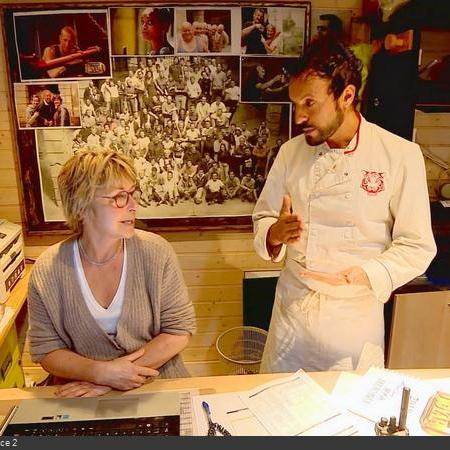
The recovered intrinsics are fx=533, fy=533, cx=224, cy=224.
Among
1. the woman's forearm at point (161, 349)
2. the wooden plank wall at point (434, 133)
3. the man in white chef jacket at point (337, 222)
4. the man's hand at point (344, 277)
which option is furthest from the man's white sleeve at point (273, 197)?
the wooden plank wall at point (434, 133)

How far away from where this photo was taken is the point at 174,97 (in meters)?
2.51

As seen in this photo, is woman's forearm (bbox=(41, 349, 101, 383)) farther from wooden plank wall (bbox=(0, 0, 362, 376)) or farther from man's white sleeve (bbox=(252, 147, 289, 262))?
wooden plank wall (bbox=(0, 0, 362, 376))

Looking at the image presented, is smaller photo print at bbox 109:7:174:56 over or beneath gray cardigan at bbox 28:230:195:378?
over

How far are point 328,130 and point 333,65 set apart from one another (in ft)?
0.62

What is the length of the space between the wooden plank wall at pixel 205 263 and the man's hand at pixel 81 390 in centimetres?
140

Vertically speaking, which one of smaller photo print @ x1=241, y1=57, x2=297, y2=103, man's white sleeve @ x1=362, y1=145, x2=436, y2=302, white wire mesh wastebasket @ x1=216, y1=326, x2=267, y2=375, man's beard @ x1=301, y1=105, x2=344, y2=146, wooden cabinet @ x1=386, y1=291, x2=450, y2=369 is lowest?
white wire mesh wastebasket @ x1=216, y1=326, x2=267, y2=375

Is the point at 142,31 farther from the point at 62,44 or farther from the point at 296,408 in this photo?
the point at 296,408

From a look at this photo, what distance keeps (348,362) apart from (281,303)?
29 cm

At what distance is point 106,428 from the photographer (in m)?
1.21

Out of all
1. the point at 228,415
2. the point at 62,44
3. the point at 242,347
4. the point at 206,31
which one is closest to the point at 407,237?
the point at 228,415

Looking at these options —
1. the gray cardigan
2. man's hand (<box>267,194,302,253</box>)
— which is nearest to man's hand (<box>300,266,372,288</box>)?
man's hand (<box>267,194,302,253</box>)

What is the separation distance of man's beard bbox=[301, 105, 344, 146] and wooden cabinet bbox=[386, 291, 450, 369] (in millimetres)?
1071

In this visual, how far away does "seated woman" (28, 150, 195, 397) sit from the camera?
1.50 metres

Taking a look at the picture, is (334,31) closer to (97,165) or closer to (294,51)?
(294,51)
